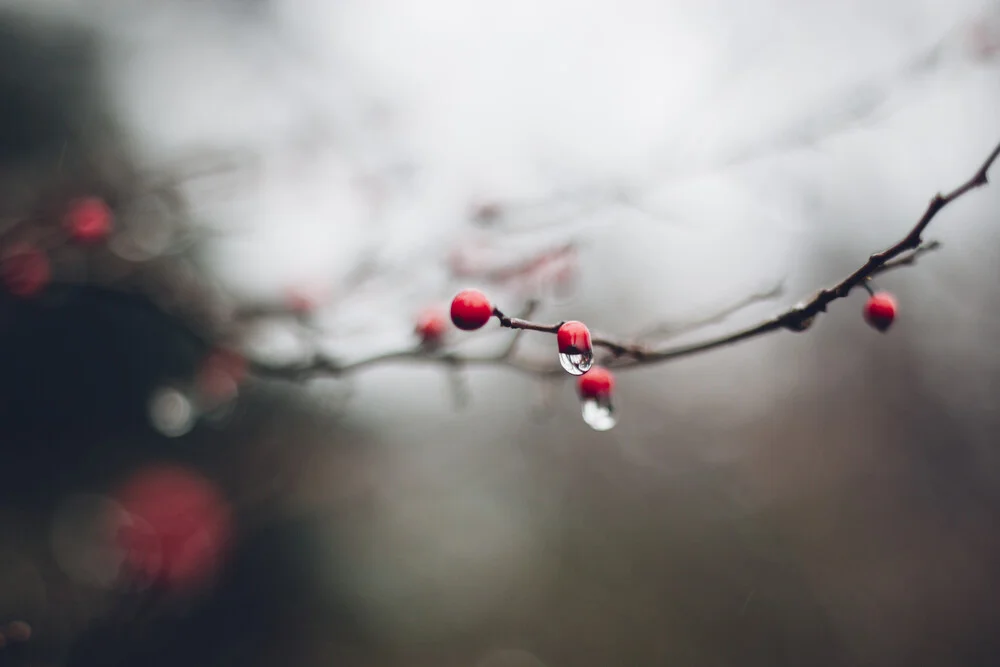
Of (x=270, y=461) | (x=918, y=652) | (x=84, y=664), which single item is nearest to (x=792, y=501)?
(x=918, y=652)

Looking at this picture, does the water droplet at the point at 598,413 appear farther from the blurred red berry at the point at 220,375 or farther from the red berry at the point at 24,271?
the red berry at the point at 24,271

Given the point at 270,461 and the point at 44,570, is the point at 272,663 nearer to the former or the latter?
the point at 44,570

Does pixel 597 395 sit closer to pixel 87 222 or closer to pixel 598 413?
pixel 598 413

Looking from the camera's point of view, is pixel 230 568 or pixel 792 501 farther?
pixel 792 501

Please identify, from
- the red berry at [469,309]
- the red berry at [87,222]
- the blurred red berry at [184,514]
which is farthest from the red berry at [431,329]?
the blurred red berry at [184,514]

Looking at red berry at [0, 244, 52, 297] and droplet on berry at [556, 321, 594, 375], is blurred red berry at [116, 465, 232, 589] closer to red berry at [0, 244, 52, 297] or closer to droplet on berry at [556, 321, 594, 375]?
red berry at [0, 244, 52, 297]

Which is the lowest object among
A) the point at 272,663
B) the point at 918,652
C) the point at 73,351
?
the point at 918,652

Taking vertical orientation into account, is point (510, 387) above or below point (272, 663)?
above
